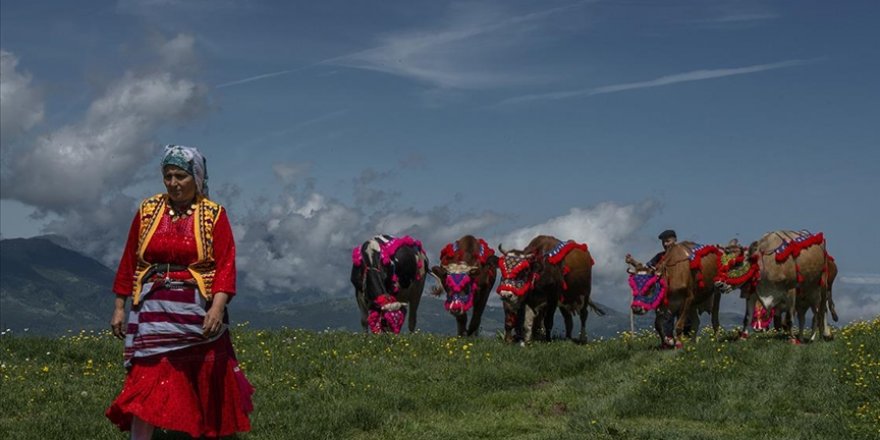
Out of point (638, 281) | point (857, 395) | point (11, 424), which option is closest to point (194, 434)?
point (11, 424)

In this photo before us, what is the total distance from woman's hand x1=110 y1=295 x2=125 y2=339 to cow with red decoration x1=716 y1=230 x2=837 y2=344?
1629 cm

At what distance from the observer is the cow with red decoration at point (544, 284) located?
20.7 m

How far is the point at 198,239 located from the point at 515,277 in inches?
491

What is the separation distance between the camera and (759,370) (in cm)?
1634

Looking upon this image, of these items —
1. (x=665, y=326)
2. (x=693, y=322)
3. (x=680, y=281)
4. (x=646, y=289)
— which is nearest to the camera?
(x=646, y=289)

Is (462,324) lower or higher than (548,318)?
lower

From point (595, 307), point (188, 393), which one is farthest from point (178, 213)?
point (595, 307)

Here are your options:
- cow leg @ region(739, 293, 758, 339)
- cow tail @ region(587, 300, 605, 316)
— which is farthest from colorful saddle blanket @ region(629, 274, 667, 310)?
cow tail @ region(587, 300, 605, 316)

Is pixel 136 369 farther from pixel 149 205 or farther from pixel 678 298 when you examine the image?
pixel 678 298

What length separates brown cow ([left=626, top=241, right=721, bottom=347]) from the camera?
20203mm

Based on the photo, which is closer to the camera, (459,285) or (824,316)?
(459,285)

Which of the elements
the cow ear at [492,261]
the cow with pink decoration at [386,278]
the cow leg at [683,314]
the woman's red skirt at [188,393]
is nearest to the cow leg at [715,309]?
the cow leg at [683,314]

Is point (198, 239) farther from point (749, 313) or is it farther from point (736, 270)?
point (749, 313)

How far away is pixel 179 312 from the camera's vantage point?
8.89m
